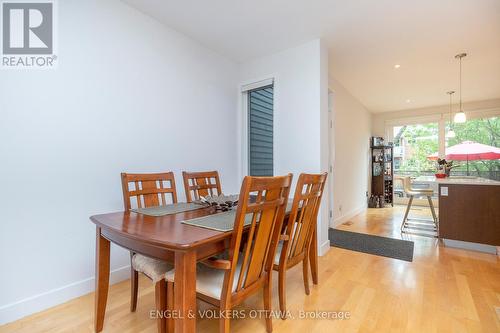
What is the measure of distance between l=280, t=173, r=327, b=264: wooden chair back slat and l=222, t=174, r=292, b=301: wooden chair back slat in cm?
17

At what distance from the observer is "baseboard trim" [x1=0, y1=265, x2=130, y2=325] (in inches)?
62.8

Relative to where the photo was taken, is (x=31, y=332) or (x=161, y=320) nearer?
(x=161, y=320)

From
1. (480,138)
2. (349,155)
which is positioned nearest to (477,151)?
(480,138)

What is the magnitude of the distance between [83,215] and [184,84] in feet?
5.48

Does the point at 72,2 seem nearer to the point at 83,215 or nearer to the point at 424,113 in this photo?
the point at 83,215

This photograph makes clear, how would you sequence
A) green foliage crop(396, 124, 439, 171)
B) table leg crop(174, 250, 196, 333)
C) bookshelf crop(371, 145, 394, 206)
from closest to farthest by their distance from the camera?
1. table leg crop(174, 250, 196, 333)
2. green foliage crop(396, 124, 439, 171)
3. bookshelf crop(371, 145, 394, 206)

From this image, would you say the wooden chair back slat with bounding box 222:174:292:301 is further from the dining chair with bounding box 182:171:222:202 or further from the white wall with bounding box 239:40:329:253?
the white wall with bounding box 239:40:329:253

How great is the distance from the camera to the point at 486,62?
11.0 ft

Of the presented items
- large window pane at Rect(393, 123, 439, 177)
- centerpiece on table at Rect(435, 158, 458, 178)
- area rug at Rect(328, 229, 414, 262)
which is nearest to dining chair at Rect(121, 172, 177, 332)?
area rug at Rect(328, 229, 414, 262)

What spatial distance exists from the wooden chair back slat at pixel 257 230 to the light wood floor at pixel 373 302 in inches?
19.7

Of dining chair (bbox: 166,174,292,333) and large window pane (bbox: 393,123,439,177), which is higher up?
large window pane (bbox: 393,123,439,177)

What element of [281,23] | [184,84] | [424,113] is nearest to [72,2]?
[184,84]

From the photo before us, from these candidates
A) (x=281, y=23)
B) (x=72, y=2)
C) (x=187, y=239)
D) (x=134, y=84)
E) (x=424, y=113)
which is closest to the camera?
(x=187, y=239)

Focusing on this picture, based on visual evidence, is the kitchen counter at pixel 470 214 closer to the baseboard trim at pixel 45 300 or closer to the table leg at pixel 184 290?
the table leg at pixel 184 290
